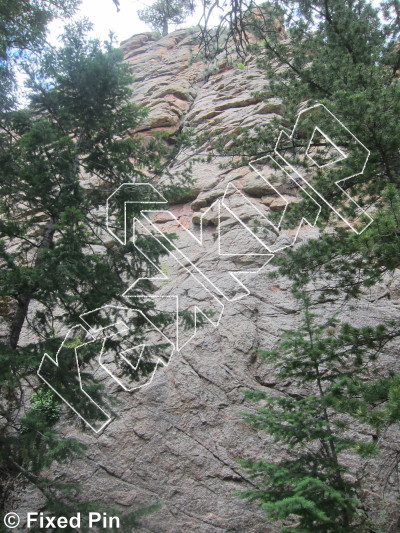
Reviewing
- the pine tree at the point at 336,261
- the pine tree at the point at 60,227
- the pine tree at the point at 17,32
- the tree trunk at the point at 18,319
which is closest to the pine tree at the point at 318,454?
the pine tree at the point at 336,261

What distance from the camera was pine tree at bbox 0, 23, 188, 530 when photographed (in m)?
5.27

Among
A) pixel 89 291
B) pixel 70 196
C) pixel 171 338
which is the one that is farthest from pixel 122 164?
pixel 171 338

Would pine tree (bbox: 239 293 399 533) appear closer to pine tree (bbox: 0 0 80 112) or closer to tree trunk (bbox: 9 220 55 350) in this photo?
tree trunk (bbox: 9 220 55 350)

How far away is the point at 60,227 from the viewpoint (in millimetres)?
5539

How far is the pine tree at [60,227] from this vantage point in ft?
17.3

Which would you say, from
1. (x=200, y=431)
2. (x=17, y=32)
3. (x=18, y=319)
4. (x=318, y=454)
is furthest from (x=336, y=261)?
(x=17, y=32)

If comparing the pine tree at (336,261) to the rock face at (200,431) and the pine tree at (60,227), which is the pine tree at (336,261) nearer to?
the rock face at (200,431)

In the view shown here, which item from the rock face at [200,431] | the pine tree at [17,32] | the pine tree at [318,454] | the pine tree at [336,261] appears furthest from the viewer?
the pine tree at [17,32]

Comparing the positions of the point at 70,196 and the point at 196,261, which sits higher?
the point at 70,196

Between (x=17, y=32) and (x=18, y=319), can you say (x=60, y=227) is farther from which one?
(x=17, y=32)

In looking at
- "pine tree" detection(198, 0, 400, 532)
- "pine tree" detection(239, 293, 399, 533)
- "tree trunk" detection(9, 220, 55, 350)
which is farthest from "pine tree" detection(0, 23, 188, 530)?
"pine tree" detection(198, 0, 400, 532)

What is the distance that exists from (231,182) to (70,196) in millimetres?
6384

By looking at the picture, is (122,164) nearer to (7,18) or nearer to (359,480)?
(7,18)

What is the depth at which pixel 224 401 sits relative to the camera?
7.55 m
